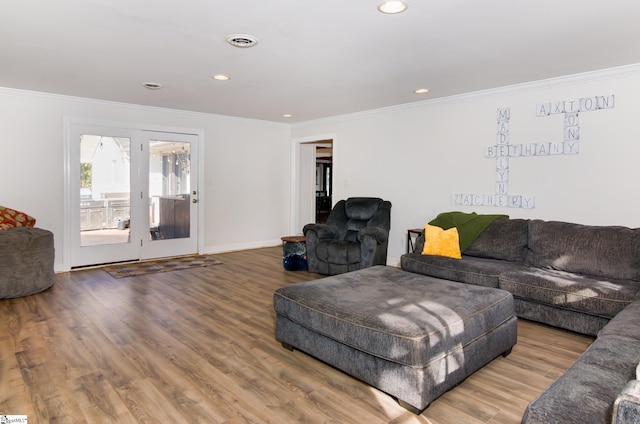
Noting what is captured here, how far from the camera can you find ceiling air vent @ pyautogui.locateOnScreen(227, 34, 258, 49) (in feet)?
9.68

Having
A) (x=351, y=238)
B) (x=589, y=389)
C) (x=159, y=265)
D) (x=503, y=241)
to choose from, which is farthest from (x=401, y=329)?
(x=159, y=265)

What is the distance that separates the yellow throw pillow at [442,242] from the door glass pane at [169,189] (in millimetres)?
3894

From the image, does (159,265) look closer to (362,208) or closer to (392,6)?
(362,208)

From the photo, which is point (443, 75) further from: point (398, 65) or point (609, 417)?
point (609, 417)

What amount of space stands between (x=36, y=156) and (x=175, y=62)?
105 inches

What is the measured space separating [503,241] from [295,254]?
261cm

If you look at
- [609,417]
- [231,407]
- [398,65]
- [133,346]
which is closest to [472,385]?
[609,417]

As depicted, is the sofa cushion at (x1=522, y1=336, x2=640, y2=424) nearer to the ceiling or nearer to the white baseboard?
the ceiling

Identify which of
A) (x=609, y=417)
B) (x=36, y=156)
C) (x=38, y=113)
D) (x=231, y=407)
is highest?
(x=38, y=113)

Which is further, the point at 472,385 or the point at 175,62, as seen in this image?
the point at 175,62

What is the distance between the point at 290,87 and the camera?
4500 mm

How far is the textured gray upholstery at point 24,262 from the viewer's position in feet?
13.0

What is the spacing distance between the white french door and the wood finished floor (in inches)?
62.9

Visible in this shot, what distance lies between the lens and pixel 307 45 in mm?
3123
